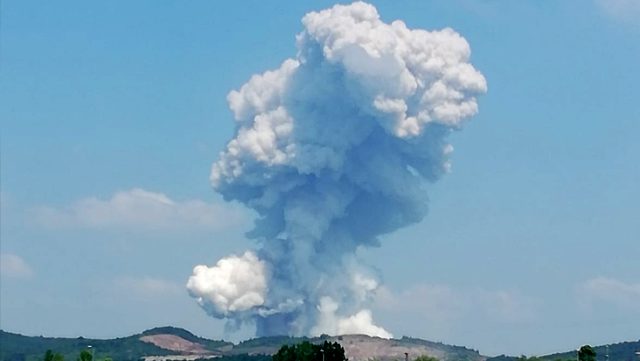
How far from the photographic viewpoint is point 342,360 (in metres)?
155

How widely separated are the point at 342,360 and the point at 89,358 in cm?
4039

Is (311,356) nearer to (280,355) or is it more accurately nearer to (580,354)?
(280,355)

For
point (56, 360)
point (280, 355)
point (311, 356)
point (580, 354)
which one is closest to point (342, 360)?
point (311, 356)

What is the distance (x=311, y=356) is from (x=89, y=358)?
35.9 metres

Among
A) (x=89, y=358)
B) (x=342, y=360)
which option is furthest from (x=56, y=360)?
(x=342, y=360)

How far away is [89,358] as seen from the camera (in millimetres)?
168625

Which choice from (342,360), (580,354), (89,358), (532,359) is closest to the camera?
(580,354)

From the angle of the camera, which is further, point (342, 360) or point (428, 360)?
point (428, 360)

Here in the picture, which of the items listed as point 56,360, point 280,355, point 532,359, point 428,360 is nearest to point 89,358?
point 56,360

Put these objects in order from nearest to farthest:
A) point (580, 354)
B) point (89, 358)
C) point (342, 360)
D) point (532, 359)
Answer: point (580, 354)
point (342, 360)
point (89, 358)
point (532, 359)

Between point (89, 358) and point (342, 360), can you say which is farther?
point (89, 358)

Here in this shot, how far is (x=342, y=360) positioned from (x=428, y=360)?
3550cm

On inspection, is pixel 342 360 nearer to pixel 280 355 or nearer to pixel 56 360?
pixel 280 355

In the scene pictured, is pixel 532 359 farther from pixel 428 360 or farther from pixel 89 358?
pixel 89 358
